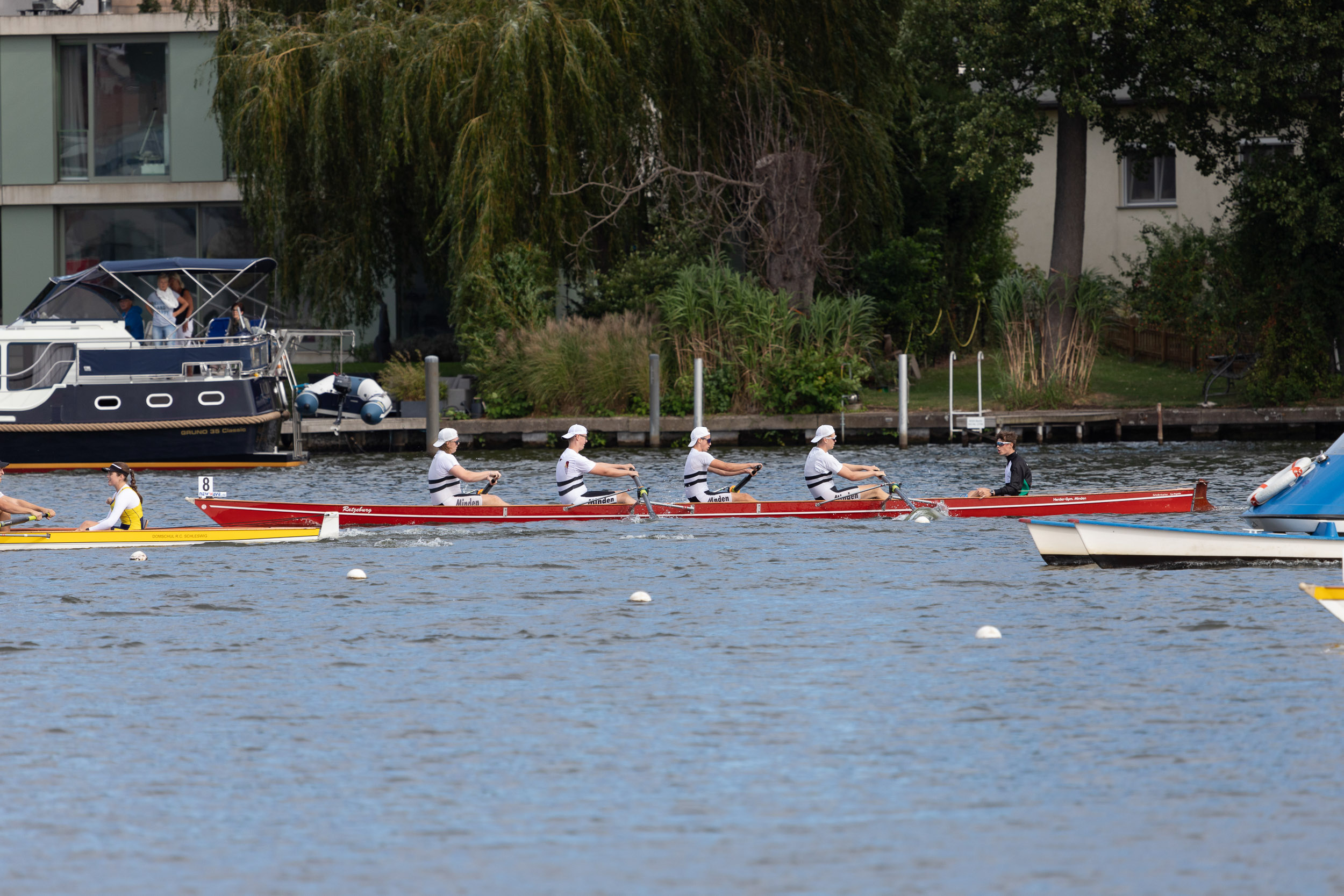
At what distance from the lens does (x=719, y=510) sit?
22.2m

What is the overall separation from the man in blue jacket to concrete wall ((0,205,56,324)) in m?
11.3

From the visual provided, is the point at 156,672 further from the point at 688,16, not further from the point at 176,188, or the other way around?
the point at 176,188

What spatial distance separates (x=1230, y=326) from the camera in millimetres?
35281

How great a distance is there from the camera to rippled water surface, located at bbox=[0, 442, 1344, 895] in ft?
29.4

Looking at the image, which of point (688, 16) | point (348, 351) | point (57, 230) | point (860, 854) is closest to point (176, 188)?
point (57, 230)

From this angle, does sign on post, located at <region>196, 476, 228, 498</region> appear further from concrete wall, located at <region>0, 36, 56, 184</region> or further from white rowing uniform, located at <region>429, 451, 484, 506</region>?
concrete wall, located at <region>0, 36, 56, 184</region>

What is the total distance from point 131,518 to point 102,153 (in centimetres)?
2507

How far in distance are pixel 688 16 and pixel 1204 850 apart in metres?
27.9

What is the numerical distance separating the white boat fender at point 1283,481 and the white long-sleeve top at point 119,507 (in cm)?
1249

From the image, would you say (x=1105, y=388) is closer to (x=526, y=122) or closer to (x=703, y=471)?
(x=526, y=122)

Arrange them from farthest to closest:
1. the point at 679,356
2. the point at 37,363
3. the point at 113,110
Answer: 1. the point at 113,110
2. the point at 679,356
3. the point at 37,363

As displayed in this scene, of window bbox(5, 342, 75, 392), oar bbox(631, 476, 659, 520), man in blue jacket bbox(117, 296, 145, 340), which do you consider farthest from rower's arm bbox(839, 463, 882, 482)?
window bbox(5, 342, 75, 392)

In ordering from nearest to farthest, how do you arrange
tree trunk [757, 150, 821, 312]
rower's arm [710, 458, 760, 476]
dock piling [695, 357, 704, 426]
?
1. rower's arm [710, 458, 760, 476]
2. dock piling [695, 357, 704, 426]
3. tree trunk [757, 150, 821, 312]

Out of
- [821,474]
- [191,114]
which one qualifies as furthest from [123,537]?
[191,114]
